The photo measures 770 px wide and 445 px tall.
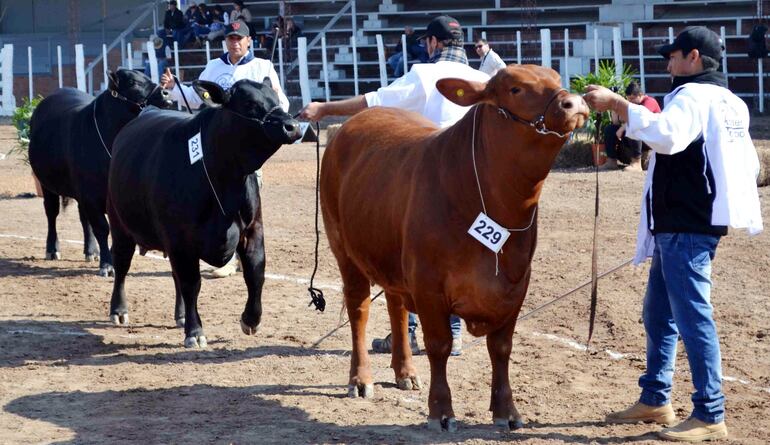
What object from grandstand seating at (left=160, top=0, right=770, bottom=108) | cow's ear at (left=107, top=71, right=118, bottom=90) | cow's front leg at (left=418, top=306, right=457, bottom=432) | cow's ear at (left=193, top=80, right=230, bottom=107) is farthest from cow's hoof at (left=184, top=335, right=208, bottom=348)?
grandstand seating at (left=160, top=0, right=770, bottom=108)

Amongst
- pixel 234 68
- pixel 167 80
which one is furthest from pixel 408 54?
pixel 167 80

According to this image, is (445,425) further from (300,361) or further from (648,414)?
(300,361)

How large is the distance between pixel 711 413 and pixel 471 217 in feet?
5.10

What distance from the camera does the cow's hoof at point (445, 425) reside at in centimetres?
628

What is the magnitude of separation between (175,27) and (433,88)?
2475 centimetres

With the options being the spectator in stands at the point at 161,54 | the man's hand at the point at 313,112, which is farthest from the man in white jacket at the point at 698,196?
the spectator in stands at the point at 161,54

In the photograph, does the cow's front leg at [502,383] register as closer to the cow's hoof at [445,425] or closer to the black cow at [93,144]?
the cow's hoof at [445,425]

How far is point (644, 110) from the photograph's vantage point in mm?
5645

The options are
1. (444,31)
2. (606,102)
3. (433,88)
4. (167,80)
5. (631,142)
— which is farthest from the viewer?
(631,142)

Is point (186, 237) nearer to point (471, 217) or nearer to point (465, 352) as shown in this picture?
point (465, 352)

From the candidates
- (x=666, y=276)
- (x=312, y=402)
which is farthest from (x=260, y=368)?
(x=666, y=276)

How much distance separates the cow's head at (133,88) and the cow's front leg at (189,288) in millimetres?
2853

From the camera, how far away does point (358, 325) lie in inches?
289

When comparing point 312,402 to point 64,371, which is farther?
point 64,371
